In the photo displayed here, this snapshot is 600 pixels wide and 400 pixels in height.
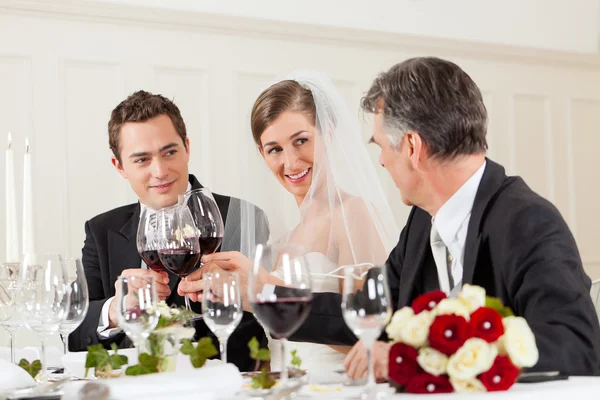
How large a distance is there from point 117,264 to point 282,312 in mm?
2127

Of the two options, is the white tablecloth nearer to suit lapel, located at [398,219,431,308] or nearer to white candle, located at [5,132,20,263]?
suit lapel, located at [398,219,431,308]

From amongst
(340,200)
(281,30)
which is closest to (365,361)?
(340,200)

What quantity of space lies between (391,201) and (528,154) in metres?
1.29

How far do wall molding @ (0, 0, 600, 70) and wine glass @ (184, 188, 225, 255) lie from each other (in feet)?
9.13

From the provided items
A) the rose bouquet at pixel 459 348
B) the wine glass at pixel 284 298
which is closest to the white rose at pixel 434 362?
the rose bouquet at pixel 459 348

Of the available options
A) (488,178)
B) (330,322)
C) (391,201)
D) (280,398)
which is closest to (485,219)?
(488,178)

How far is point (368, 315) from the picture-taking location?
1.39 metres

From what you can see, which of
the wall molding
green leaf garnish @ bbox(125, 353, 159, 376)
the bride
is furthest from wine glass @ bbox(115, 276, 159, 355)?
the wall molding

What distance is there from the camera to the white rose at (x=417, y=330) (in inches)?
55.5

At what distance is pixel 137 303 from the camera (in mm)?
1632

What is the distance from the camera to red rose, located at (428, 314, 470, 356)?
137 centimetres

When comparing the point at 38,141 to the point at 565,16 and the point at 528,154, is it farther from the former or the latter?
the point at 565,16

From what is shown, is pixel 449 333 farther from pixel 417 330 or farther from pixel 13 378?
pixel 13 378

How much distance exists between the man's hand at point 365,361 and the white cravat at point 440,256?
55cm
